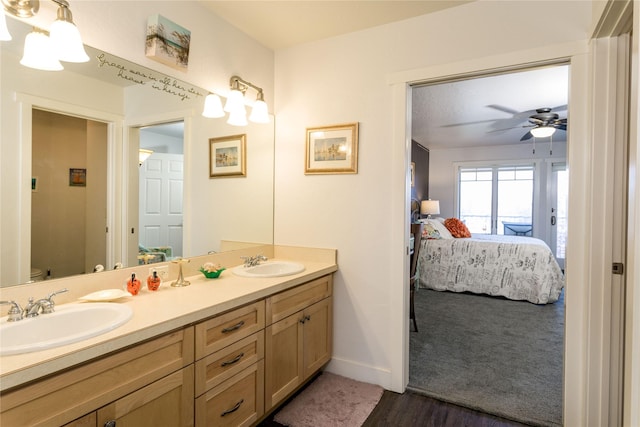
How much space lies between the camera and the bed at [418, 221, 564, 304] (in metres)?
4.15

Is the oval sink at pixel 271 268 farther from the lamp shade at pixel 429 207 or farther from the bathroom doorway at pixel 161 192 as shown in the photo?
the lamp shade at pixel 429 207

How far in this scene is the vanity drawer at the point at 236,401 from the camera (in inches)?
56.0

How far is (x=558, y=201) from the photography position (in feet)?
20.9

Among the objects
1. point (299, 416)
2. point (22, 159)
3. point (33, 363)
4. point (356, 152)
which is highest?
point (356, 152)

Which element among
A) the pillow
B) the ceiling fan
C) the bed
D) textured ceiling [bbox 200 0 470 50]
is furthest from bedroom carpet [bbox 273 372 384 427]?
the ceiling fan

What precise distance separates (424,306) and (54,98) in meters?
3.84

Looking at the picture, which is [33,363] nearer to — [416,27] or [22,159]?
[22,159]

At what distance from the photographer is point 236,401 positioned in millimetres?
1579

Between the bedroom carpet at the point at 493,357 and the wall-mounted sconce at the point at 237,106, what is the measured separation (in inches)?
83.2

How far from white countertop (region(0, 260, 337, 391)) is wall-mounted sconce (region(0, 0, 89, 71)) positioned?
3.32 feet

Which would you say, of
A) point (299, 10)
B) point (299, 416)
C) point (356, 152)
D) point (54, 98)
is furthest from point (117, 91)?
point (299, 416)

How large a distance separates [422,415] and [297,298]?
38.9 inches

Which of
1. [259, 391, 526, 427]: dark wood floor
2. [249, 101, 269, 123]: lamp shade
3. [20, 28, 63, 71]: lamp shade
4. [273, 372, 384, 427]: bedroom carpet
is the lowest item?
[259, 391, 526, 427]: dark wood floor

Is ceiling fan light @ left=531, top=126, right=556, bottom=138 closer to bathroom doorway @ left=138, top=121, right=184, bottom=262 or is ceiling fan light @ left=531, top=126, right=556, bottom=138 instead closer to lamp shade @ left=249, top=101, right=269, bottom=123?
lamp shade @ left=249, top=101, right=269, bottom=123
